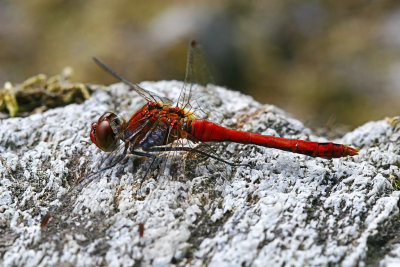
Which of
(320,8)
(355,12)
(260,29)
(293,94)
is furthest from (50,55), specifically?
(355,12)

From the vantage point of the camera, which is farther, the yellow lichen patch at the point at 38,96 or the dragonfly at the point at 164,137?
the yellow lichen patch at the point at 38,96

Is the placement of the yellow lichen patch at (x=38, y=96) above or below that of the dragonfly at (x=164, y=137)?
above

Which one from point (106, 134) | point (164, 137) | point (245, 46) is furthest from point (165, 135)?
point (245, 46)

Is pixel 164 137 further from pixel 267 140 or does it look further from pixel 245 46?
pixel 245 46

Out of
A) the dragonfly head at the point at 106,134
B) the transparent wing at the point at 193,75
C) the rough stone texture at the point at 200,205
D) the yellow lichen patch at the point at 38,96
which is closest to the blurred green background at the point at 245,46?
the yellow lichen patch at the point at 38,96

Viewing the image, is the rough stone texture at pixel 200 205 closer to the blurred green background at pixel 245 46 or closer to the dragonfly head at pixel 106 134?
the dragonfly head at pixel 106 134

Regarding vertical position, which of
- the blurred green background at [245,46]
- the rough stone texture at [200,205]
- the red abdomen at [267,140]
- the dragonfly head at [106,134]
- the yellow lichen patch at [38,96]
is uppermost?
the blurred green background at [245,46]

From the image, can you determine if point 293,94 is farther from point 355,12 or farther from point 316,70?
point 355,12

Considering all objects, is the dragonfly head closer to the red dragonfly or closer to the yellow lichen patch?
the red dragonfly
